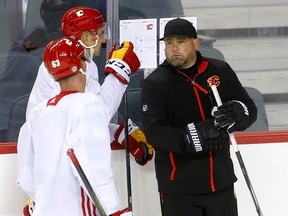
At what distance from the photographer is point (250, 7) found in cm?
400

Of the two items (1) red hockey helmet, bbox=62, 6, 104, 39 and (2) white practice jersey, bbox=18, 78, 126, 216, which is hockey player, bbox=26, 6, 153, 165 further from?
(2) white practice jersey, bbox=18, 78, 126, 216

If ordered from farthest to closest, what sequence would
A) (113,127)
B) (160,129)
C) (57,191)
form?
(113,127), (160,129), (57,191)

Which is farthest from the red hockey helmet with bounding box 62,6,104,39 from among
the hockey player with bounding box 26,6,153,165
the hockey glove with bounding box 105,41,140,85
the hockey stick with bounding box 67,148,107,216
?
the hockey stick with bounding box 67,148,107,216

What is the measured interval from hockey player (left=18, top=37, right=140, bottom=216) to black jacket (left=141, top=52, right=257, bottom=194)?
0.51m

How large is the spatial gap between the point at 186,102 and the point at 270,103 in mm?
863

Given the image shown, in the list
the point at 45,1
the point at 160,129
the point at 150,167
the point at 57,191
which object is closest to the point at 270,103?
the point at 150,167

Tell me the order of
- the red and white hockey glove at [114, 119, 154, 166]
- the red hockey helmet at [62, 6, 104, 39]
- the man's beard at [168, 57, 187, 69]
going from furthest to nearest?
1. the red and white hockey glove at [114, 119, 154, 166]
2. the red hockey helmet at [62, 6, 104, 39]
3. the man's beard at [168, 57, 187, 69]

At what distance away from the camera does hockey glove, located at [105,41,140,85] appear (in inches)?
137

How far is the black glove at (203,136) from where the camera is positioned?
3.18 meters

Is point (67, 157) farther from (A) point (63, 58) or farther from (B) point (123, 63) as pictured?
(B) point (123, 63)

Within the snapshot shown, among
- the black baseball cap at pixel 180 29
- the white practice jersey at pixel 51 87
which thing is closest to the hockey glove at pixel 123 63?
the white practice jersey at pixel 51 87

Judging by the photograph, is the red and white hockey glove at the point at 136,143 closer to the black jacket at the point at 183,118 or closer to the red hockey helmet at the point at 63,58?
the black jacket at the point at 183,118

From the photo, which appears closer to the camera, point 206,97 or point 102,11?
point 206,97

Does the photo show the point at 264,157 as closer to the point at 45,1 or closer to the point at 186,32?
the point at 186,32
